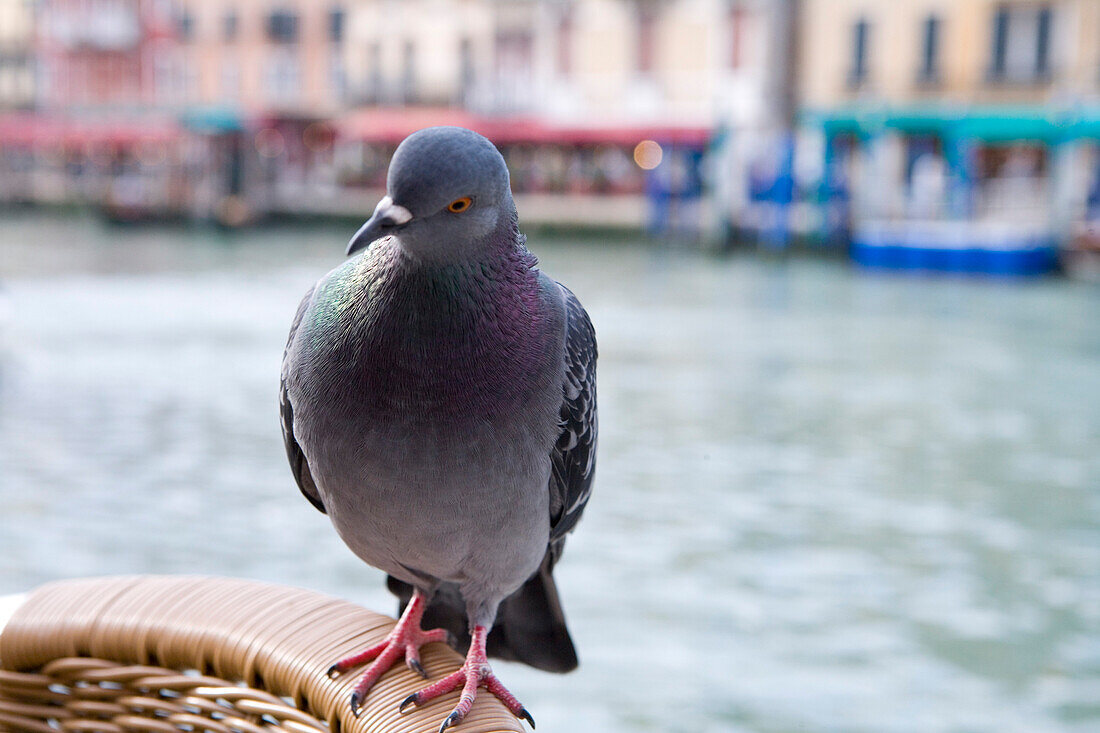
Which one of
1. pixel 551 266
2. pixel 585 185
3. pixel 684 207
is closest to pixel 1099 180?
pixel 684 207

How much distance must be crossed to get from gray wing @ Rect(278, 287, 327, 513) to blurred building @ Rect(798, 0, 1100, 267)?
1546cm

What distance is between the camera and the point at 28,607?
134 cm

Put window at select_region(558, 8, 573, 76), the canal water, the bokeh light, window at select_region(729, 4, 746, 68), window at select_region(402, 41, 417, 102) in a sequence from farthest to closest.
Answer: window at select_region(402, 41, 417, 102) < window at select_region(558, 8, 573, 76) < the bokeh light < window at select_region(729, 4, 746, 68) < the canal water

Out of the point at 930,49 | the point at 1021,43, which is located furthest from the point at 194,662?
the point at 930,49

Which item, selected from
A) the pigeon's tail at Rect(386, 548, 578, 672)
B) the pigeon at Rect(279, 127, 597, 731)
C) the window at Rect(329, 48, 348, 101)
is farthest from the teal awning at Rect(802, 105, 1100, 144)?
the pigeon at Rect(279, 127, 597, 731)

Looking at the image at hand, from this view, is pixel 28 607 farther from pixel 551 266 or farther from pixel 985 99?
pixel 985 99

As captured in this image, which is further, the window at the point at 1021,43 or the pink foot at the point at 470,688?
the window at the point at 1021,43

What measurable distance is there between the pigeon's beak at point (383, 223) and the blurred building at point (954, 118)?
15.7 metres

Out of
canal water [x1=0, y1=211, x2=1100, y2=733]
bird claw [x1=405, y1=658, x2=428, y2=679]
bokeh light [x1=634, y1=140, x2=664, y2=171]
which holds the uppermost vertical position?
bokeh light [x1=634, y1=140, x2=664, y2=171]

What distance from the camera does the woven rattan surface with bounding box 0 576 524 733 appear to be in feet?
3.97

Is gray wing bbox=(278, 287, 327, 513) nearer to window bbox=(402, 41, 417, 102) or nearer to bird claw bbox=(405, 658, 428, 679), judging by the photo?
bird claw bbox=(405, 658, 428, 679)

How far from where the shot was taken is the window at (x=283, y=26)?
31719 mm

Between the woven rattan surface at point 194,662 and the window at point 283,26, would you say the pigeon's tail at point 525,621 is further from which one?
the window at point 283,26

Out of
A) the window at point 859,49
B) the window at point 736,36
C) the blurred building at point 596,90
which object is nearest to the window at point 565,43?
the blurred building at point 596,90
